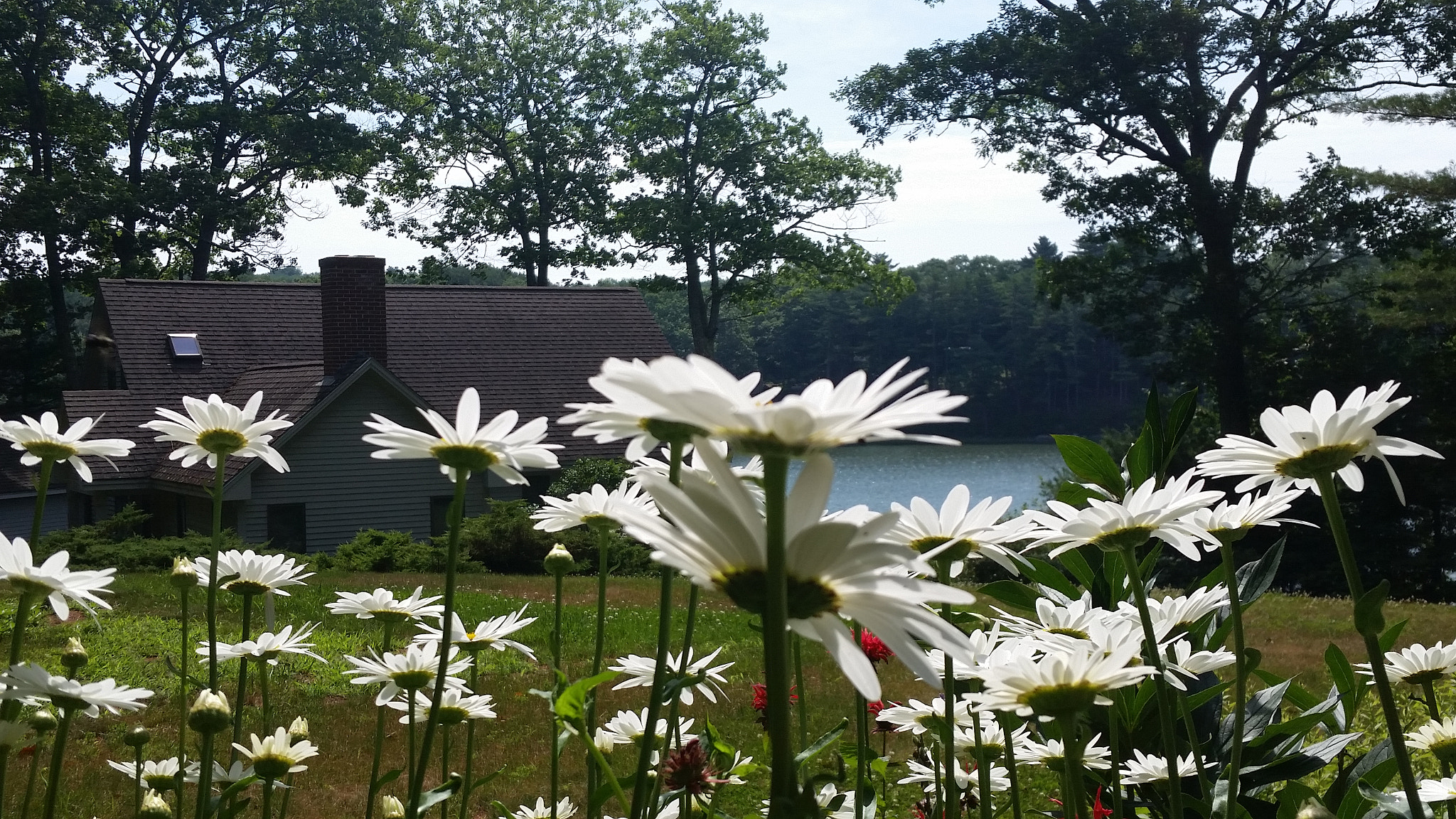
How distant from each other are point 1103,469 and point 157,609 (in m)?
11.8

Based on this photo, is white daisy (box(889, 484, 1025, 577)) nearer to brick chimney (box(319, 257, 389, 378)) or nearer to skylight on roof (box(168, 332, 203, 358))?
brick chimney (box(319, 257, 389, 378))

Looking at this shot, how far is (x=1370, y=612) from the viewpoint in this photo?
1.07 metres

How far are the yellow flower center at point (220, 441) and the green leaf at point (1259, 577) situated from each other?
1.41 metres

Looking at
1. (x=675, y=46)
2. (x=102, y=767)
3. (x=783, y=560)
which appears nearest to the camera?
(x=783, y=560)

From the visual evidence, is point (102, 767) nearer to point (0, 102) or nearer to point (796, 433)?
point (796, 433)

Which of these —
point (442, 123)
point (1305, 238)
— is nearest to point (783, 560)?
point (1305, 238)

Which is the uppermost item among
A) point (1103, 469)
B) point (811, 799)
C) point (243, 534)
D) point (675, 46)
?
point (675, 46)

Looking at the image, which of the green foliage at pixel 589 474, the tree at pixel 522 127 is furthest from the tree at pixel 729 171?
the green foliage at pixel 589 474

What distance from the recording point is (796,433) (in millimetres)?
717

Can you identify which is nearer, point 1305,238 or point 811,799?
point 811,799

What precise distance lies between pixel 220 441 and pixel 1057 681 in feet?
3.82

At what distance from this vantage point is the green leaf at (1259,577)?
1.61 meters

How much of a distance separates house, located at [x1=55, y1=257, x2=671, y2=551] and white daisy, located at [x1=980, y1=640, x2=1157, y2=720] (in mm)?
15461

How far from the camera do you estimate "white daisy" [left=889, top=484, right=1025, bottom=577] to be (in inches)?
52.2
